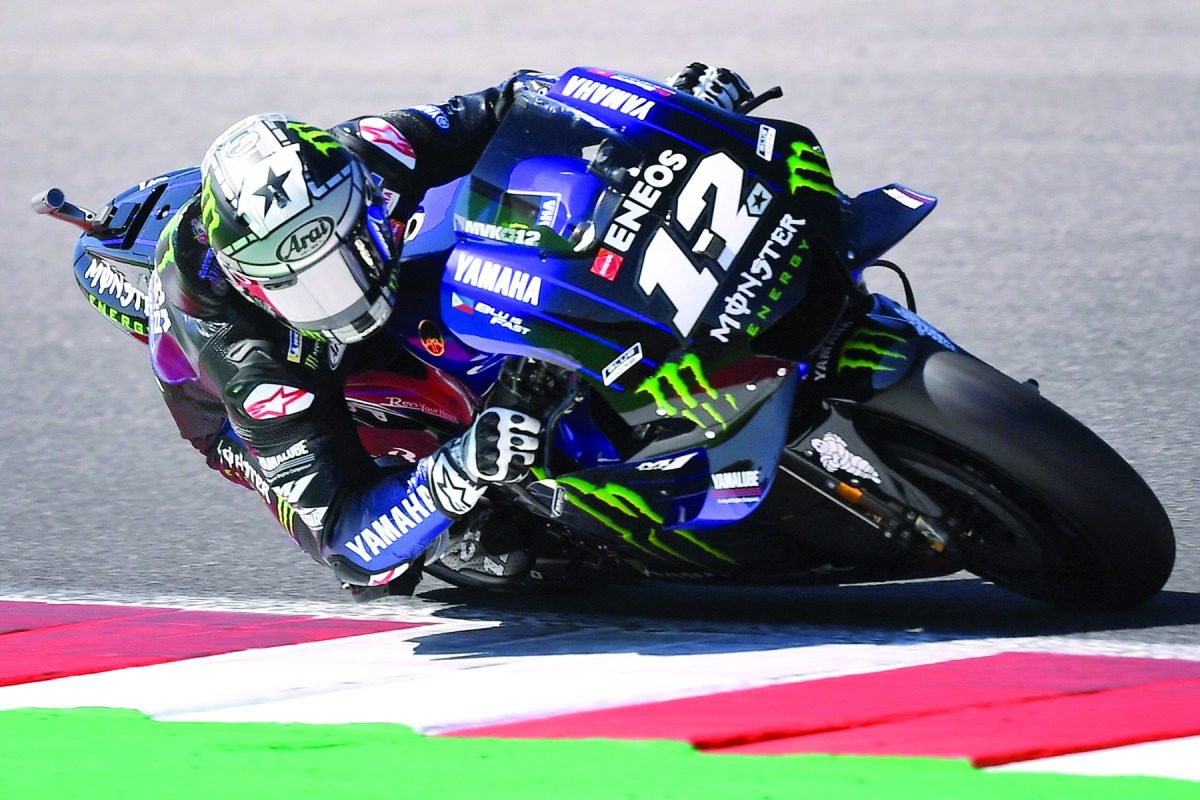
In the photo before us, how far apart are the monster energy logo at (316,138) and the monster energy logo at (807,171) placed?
0.93 metres

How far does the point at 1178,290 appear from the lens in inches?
258

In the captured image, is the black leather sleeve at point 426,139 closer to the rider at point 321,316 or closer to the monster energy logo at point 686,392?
the rider at point 321,316

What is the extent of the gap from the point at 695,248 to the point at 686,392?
0.92ft

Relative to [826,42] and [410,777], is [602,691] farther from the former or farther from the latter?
[826,42]

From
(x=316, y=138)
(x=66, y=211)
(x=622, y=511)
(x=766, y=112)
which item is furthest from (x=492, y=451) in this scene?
(x=766, y=112)

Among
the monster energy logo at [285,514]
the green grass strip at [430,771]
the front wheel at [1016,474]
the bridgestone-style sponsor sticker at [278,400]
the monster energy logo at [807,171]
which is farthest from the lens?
the monster energy logo at [285,514]

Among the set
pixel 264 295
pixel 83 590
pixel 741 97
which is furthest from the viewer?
pixel 83 590

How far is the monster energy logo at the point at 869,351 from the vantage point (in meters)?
3.64

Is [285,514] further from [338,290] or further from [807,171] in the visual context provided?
[807,171]

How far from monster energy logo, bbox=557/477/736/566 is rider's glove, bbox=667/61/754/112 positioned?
0.91m

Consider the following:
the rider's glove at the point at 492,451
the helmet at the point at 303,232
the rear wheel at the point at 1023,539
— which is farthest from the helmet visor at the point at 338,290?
the rear wheel at the point at 1023,539

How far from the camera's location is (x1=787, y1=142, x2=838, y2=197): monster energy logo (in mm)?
3674

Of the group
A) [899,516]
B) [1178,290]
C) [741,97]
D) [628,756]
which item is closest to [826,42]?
[1178,290]

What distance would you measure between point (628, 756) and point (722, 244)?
980 millimetres
